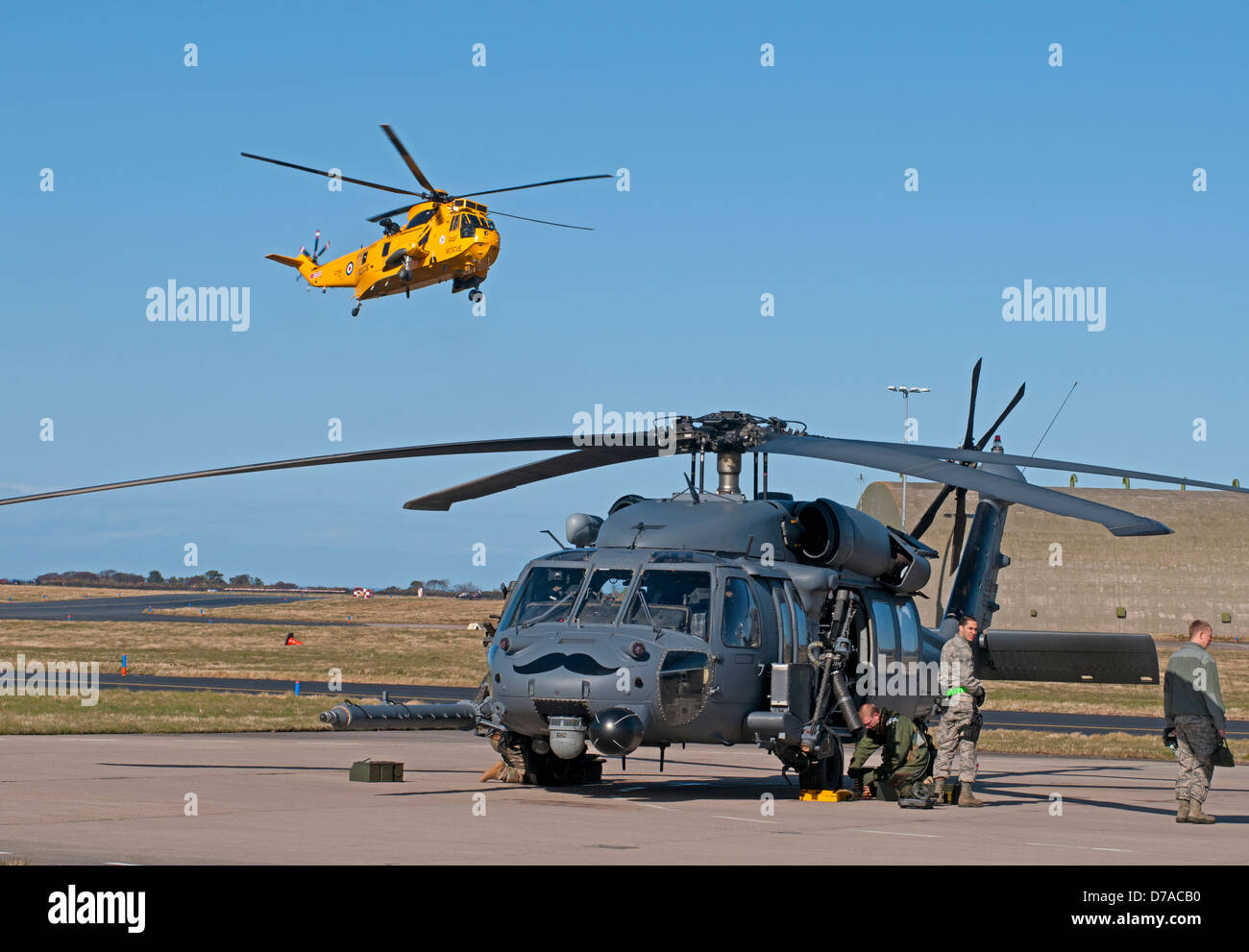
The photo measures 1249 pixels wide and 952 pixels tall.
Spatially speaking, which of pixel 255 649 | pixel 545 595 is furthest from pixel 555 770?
pixel 255 649

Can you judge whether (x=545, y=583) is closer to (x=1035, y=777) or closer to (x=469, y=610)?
(x=1035, y=777)

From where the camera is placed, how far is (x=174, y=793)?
14938 millimetres

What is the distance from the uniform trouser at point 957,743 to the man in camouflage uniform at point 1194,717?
2059 millimetres

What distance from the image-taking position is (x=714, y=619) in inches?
594

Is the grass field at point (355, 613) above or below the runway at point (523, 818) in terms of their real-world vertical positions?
below

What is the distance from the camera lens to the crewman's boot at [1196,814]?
14.7 m

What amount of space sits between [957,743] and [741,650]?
8.83ft

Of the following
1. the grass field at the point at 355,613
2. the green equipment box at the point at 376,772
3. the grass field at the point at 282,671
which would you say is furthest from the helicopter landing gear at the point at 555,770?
the grass field at the point at 355,613

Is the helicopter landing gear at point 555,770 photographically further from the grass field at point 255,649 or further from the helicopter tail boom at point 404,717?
the grass field at point 255,649

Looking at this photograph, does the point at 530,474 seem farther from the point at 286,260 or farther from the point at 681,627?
the point at 286,260

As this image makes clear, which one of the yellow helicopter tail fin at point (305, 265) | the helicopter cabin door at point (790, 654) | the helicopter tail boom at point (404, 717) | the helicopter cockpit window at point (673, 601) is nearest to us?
the helicopter cockpit window at point (673, 601)

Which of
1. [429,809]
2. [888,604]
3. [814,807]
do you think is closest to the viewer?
[429,809]
